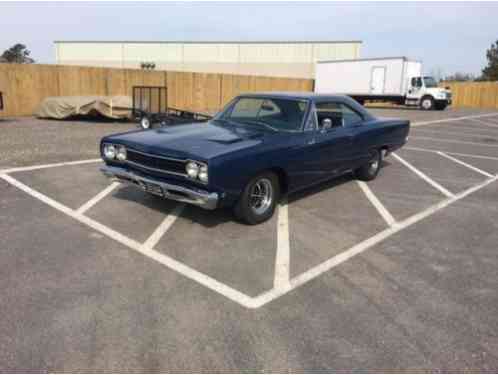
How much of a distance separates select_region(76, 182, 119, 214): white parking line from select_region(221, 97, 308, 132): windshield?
6.57 feet

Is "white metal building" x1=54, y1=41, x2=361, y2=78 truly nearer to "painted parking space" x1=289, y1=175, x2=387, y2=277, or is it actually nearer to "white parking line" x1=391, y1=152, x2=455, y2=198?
"white parking line" x1=391, y1=152, x2=455, y2=198

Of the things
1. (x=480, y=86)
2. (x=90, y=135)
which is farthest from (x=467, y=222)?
(x=480, y=86)

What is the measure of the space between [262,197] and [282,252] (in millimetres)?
981

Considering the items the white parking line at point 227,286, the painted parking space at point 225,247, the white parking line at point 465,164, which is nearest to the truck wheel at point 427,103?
the white parking line at point 465,164

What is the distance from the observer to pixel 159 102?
1490 centimetres

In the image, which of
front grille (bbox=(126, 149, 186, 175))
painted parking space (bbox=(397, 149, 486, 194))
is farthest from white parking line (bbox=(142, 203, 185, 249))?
painted parking space (bbox=(397, 149, 486, 194))

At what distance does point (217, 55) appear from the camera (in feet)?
155

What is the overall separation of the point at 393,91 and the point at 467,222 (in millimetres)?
25684

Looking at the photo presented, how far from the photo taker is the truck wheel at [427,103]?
28.1 meters

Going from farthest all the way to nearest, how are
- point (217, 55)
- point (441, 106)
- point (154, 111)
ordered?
point (217, 55)
point (441, 106)
point (154, 111)

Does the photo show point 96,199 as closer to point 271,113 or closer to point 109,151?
point 109,151

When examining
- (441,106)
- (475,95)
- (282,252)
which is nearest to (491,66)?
(475,95)

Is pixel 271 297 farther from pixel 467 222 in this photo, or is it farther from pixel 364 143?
pixel 364 143

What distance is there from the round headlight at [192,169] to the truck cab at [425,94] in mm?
27817
